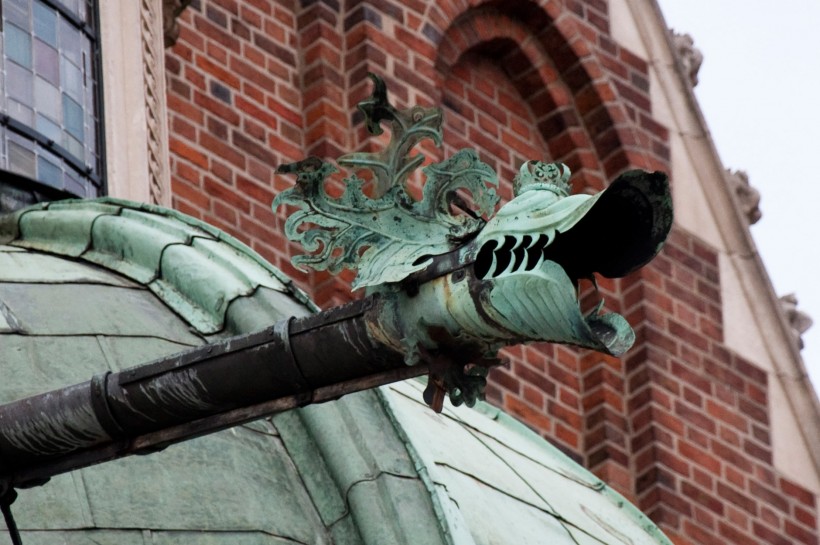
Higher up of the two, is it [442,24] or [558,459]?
[442,24]

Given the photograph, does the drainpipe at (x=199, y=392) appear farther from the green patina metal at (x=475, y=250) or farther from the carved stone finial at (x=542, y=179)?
the carved stone finial at (x=542, y=179)

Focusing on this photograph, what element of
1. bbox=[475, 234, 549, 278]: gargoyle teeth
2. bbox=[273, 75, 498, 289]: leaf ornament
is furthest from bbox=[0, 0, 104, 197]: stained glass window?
bbox=[475, 234, 549, 278]: gargoyle teeth

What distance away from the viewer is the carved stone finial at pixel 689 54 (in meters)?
17.5

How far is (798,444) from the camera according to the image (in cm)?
1656

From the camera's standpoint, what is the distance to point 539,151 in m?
16.8

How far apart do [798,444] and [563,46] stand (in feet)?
7.23

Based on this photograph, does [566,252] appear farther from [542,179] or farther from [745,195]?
[745,195]

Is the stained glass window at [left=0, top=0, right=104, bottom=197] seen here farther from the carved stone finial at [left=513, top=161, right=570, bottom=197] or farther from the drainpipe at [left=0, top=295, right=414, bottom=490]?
the carved stone finial at [left=513, top=161, right=570, bottom=197]

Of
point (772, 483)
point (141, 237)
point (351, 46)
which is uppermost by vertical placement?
point (351, 46)

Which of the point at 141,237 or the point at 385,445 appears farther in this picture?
the point at 141,237

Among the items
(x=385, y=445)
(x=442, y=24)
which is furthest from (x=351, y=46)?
(x=385, y=445)

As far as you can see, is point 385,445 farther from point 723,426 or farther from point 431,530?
point 723,426

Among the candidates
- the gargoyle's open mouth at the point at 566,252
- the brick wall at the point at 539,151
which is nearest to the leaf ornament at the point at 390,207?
the gargoyle's open mouth at the point at 566,252

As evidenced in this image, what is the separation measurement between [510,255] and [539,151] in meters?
9.70
